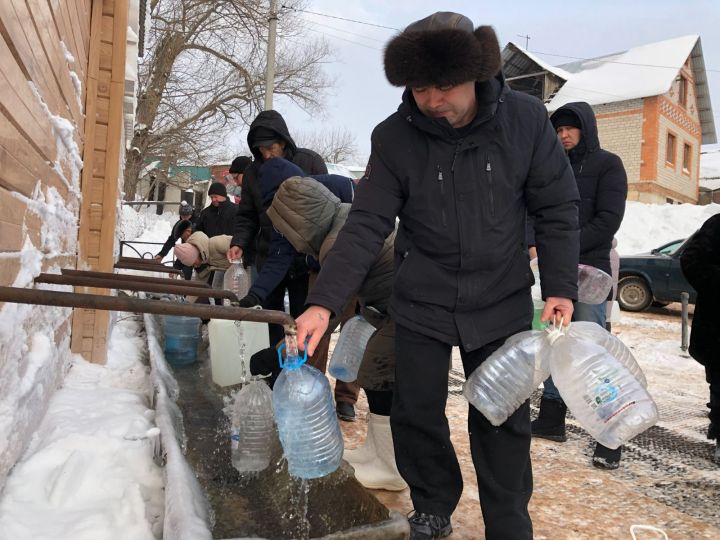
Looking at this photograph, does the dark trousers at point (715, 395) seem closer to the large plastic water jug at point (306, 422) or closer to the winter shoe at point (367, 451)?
the winter shoe at point (367, 451)

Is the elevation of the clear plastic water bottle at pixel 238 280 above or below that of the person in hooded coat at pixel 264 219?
below

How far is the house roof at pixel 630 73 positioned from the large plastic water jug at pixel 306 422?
83.8 feet

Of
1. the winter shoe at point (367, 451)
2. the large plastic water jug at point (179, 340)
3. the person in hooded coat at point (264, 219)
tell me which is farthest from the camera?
the large plastic water jug at point (179, 340)

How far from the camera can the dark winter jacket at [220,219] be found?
758 centimetres

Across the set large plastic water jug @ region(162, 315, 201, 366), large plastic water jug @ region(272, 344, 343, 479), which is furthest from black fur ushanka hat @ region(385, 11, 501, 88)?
large plastic water jug @ region(162, 315, 201, 366)

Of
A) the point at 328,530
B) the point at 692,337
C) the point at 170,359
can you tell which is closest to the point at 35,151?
the point at 328,530

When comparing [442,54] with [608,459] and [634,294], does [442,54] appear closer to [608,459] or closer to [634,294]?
[608,459]

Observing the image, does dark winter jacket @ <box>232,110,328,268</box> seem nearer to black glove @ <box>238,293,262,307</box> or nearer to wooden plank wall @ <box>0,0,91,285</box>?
black glove @ <box>238,293,262,307</box>

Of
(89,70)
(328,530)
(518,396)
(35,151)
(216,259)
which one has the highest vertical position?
(89,70)

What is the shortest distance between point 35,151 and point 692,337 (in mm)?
3855

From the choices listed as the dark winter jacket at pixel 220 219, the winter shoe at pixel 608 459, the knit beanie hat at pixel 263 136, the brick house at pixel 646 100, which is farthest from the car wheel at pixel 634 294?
the brick house at pixel 646 100

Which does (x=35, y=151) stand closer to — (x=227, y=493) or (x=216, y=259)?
(x=227, y=493)

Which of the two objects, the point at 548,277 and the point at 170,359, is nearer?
the point at 548,277

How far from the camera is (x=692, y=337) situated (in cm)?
A: 383
